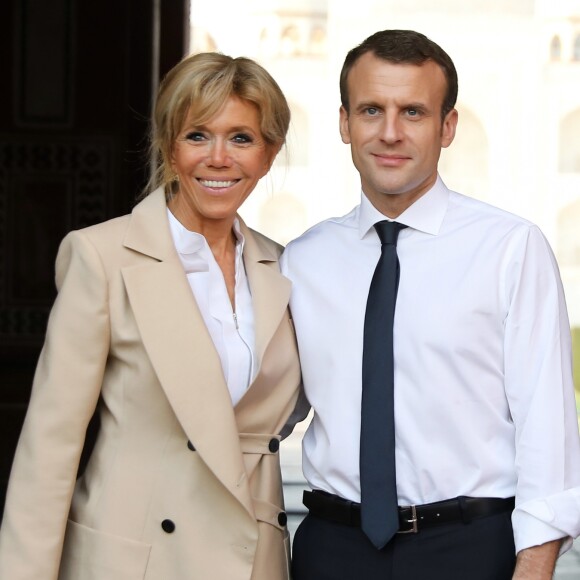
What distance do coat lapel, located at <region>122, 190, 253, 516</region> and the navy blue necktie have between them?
0.19 metres

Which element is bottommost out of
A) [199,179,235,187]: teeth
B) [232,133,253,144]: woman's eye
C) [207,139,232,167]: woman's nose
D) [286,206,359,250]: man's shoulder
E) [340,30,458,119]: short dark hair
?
[286,206,359,250]: man's shoulder

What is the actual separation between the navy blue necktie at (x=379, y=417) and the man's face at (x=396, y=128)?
137 mm

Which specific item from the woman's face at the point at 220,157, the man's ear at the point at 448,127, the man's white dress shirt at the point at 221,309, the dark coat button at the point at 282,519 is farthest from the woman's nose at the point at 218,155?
the dark coat button at the point at 282,519

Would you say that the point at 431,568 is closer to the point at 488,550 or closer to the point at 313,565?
the point at 488,550

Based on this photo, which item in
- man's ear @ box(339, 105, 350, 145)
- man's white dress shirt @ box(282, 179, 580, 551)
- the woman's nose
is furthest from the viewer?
man's ear @ box(339, 105, 350, 145)

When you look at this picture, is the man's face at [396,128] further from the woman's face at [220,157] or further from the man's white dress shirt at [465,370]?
the woman's face at [220,157]

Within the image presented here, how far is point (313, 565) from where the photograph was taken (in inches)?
70.6

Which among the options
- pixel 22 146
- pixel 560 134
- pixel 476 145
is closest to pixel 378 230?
pixel 22 146

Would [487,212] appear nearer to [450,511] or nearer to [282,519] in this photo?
[450,511]

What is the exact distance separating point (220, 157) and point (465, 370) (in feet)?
1.70

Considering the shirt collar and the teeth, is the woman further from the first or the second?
the shirt collar

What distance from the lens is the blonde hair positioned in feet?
5.77

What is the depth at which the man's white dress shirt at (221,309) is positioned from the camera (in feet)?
5.87

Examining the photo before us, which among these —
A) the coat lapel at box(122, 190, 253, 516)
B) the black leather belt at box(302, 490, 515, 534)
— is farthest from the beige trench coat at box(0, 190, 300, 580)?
the black leather belt at box(302, 490, 515, 534)
